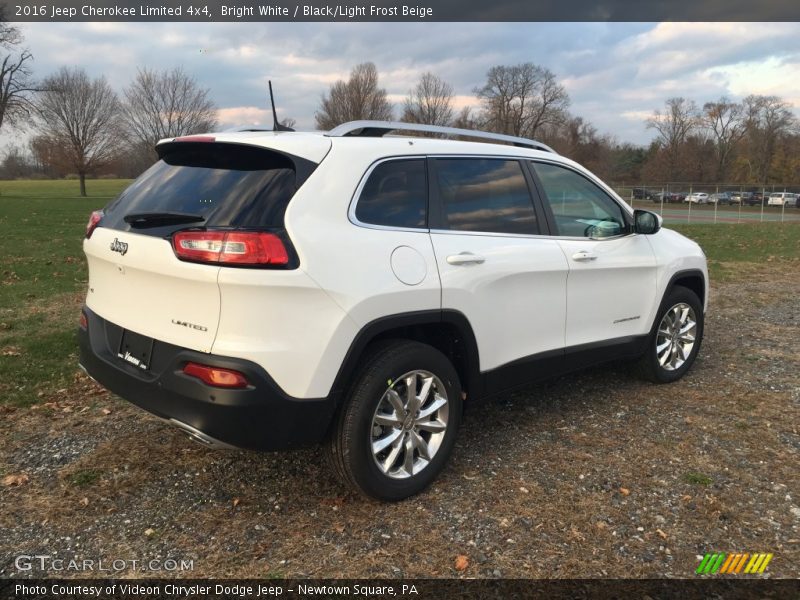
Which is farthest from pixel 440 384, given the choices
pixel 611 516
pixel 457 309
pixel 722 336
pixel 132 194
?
pixel 722 336

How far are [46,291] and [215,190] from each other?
6868 millimetres

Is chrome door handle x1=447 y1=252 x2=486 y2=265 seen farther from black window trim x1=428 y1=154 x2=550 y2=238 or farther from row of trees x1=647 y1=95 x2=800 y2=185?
row of trees x1=647 y1=95 x2=800 y2=185

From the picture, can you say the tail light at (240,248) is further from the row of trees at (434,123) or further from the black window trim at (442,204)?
the row of trees at (434,123)

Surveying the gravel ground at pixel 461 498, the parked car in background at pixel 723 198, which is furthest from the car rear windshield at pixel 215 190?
the parked car in background at pixel 723 198

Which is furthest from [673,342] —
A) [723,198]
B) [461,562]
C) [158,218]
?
[723,198]

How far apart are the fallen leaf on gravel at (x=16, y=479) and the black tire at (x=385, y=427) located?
1784 mm

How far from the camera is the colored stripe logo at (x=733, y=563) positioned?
105 inches

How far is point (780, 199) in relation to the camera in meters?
45.9

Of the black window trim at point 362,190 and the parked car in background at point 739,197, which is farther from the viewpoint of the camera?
the parked car in background at point 739,197

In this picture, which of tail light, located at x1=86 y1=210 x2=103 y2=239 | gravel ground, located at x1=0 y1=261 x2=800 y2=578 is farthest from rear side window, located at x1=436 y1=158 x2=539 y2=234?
tail light, located at x1=86 y1=210 x2=103 y2=239

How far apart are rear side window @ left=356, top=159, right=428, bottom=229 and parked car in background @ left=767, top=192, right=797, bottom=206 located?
4943 cm

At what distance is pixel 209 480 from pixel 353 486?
2.99 feet

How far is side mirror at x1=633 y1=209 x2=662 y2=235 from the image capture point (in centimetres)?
441

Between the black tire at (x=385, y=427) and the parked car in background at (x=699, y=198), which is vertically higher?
the parked car in background at (x=699, y=198)
